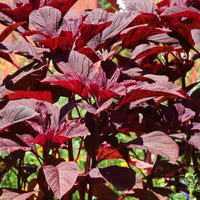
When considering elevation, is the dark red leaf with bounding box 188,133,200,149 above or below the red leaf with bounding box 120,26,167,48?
below

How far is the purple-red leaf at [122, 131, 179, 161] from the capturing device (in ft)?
3.84

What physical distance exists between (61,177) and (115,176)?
0.20 meters

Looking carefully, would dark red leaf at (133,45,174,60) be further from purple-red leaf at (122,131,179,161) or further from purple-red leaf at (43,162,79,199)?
purple-red leaf at (43,162,79,199)

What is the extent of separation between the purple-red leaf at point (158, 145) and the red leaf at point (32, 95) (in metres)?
0.30

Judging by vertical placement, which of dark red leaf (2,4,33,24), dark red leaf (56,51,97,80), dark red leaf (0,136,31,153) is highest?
dark red leaf (2,4,33,24)

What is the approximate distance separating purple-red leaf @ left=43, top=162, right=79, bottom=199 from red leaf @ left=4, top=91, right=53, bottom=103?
0.25 m

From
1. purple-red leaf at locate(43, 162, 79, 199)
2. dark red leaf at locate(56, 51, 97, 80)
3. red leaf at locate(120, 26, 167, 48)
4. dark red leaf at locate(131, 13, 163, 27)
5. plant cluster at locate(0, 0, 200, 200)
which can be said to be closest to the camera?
purple-red leaf at locate(43, 162, 79, 199)

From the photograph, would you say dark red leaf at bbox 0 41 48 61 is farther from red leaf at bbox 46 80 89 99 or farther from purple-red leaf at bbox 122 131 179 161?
purple-red leaf at bbox 122 131 179 161

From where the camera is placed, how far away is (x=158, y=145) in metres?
1.20

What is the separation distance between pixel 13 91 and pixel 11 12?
28 cm

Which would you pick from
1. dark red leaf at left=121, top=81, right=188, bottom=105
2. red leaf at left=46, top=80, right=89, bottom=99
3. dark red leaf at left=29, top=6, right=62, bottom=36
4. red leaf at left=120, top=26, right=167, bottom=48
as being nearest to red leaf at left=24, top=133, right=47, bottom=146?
red leaf at left=46, top=80, right=89, bottom=99

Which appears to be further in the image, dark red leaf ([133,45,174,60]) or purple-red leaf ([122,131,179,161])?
dark red leaf ([133,45,174,60])

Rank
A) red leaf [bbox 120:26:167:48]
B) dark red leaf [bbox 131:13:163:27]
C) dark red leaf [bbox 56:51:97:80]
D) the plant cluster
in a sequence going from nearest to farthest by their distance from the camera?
1. the plant cluster
2. dark red leaf [bbox 56:51:97:80]
3. red leaf [bbox 120:26:167:48]
4. dark red leaf [bbox 131:13:163:27]

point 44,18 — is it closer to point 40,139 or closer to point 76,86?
point 76,86
